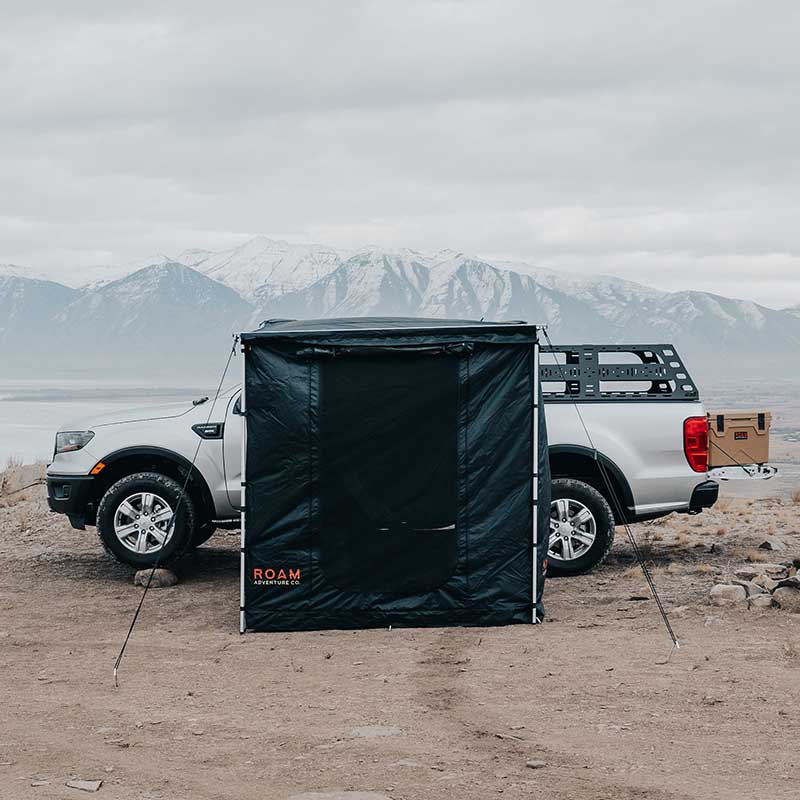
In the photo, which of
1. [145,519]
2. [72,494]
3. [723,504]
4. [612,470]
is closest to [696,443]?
[612,470]

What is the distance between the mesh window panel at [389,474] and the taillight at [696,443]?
8.85 ft

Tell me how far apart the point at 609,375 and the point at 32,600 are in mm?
5435

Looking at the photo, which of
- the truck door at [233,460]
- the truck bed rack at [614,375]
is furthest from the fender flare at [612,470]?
the truck door at [233,460]

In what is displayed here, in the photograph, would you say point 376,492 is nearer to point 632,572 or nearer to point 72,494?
point 632,572

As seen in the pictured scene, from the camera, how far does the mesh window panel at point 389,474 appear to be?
9.08m

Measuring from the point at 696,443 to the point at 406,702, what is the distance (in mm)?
4645

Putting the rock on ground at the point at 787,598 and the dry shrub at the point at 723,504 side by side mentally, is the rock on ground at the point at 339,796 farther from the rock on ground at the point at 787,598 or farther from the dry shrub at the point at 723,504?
the dry shrub at the point at 723,504

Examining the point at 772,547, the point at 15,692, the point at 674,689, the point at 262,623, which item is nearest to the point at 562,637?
the point at 674,689

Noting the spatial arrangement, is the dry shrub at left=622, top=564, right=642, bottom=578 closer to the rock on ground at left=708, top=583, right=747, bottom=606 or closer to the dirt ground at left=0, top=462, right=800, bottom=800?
the dirt ground at left=0, top=462, right=800, bottom=800

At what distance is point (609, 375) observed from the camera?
11.1 m

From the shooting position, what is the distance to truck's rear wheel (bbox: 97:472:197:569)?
10.8 m

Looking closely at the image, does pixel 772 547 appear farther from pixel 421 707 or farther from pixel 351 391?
pixel 421 707

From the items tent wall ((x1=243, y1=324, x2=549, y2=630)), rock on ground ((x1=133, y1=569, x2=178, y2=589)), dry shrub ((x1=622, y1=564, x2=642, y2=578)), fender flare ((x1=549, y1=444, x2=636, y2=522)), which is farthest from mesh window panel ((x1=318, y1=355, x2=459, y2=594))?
dry shrub ((x1=622, y1=564, x2=642, y2=578))

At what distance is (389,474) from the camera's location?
9.10 meters
